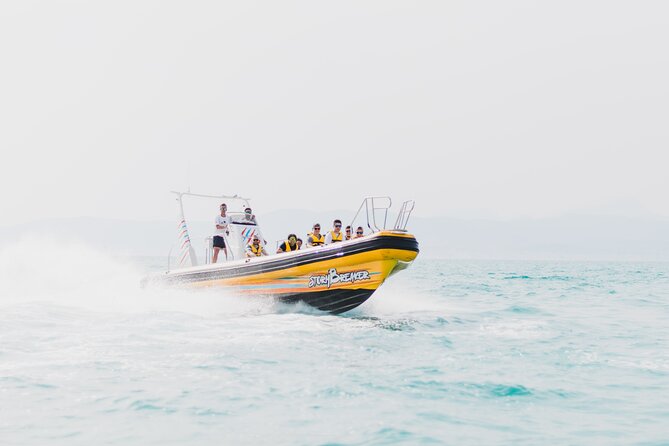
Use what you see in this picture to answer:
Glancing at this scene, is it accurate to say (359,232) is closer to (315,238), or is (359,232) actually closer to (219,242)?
(315,238)

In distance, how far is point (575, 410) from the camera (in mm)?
6738

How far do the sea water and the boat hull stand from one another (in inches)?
13.1

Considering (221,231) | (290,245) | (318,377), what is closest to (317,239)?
(290,245)

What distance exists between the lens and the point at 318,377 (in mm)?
7801

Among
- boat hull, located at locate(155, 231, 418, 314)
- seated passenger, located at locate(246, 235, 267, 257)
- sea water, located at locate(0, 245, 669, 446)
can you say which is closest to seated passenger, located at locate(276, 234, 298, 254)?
seated passenger, located at locate(246, 235, 267, 257)

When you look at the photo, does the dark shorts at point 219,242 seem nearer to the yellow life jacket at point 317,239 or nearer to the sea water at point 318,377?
the sea water at point 318,377

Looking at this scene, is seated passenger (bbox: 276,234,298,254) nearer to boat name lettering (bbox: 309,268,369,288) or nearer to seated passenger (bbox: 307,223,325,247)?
seated passenger (bbox: 307,223,325,247)

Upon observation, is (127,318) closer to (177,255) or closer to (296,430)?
(177,255)

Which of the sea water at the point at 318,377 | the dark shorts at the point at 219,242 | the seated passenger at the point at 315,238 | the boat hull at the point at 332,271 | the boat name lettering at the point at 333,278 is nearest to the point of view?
the sea water at the point at 318,377

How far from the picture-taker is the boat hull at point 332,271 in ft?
42.4

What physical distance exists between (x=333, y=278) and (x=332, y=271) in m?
0.15

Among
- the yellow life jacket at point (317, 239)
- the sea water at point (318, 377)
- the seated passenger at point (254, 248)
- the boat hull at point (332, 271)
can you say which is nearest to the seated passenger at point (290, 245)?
the seated passenger at point (254, 248)

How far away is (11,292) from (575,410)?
17.6m

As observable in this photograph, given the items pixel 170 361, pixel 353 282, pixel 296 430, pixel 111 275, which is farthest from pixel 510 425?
pixel 111 275
